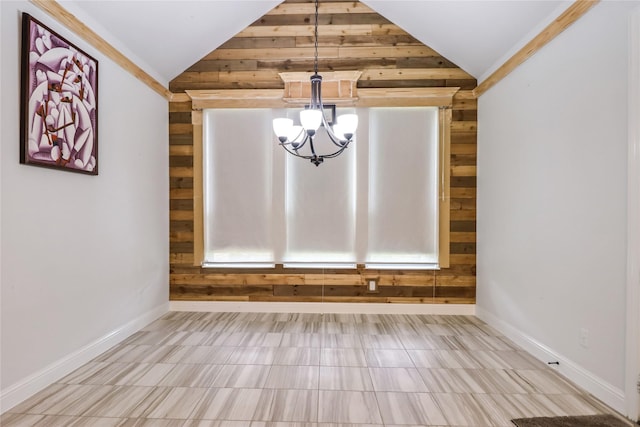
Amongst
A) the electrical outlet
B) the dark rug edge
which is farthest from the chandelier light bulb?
the electrical outlet

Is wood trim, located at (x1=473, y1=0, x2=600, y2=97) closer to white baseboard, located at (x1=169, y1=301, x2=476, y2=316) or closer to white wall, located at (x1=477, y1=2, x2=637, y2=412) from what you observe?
white wall, located at (x1=477, y1=2, x2=637, y2=412)

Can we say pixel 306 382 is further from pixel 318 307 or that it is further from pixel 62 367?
pixel 62 367

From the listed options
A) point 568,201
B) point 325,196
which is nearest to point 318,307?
point 325,196

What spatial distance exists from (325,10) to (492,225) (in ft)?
Result: 10.6

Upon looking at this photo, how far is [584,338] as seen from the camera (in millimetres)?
2334

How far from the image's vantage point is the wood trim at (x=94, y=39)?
2.36m

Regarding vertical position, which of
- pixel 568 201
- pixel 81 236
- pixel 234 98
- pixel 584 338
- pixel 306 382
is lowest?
pixel 306 382

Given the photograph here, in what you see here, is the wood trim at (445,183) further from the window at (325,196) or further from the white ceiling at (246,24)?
the white ceiling at (246,24)

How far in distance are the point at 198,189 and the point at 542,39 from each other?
3.83 meters

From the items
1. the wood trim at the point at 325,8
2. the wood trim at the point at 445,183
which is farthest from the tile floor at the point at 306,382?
the wood trim at the point at 325,8

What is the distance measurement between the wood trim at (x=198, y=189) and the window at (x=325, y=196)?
59 mm

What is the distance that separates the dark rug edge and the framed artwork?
3.50 m

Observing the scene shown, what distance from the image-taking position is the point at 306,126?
2338mm

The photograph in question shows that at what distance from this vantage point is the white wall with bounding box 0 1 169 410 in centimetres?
205
